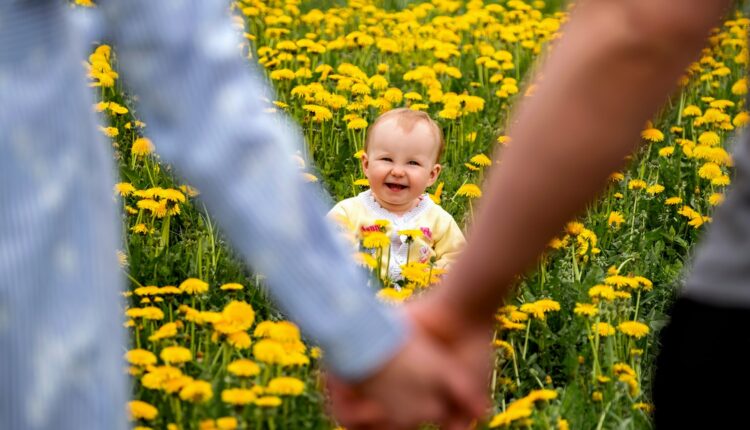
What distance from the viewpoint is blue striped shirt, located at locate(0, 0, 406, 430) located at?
1.10 metres

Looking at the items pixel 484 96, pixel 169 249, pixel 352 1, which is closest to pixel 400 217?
pixel 169 249

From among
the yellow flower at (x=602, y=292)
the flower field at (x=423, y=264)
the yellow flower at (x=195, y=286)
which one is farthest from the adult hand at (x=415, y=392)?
the yellow flower at (x=602, y=292)

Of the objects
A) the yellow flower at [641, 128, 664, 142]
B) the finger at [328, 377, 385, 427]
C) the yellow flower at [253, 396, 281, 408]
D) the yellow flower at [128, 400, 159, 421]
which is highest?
the finger at [328, 377, 385, 427]

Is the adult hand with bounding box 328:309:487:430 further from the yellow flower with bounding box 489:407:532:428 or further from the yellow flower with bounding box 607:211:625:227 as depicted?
the yellow flower with bounding box 607:211:625:227

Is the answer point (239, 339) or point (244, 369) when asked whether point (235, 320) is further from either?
point (244, 369)

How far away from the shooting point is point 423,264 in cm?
308

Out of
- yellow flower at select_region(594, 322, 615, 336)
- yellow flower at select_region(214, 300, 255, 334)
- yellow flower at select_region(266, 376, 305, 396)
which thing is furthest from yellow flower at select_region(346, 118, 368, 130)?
yellow flower at select_region(266, 376, 305, 396)

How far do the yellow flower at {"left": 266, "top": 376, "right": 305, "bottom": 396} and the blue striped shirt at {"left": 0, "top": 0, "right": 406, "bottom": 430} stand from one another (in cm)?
100

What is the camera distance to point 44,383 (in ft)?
3.61

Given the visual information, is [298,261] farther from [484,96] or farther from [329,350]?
[484,96]

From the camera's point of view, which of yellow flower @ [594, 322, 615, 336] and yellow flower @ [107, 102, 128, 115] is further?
yellow flower @ [107, 102, 128, 115]

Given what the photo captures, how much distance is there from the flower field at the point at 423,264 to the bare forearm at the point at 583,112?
0.62 metres

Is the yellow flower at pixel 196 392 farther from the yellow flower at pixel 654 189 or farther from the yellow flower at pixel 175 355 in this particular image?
the yellow flower at pixel 654 189

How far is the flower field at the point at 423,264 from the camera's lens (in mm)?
2367
